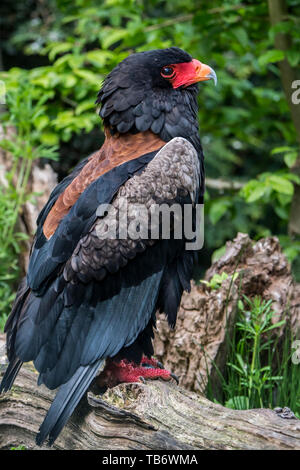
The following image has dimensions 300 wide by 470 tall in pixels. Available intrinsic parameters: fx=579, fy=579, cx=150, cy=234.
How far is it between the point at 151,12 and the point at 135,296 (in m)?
5.02

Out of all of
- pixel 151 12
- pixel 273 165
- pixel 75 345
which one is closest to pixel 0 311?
pixel 75 345

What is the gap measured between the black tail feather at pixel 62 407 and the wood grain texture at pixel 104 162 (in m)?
0.70

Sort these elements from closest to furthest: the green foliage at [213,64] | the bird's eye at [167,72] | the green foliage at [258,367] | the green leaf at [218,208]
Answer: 1. the bird's eye at [167,72]
2. the green foliage at [258,367]
3. the green foliage at [213,64]
4. the green leaf at [218,208]

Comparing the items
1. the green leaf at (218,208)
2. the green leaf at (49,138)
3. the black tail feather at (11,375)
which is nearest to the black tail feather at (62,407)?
the black tail feather at (11,375)

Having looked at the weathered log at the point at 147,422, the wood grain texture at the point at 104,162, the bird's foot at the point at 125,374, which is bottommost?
the weathered log at the point at 147,422

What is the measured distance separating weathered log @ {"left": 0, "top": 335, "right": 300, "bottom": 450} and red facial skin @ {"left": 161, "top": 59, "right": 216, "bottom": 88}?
1.47m

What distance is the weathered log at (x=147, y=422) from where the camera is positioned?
2213mm

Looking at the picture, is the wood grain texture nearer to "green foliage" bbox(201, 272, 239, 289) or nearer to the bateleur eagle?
the bateleur eagle

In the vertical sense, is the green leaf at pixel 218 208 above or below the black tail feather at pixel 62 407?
above

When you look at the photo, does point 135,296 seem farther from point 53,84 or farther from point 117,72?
point 53,84

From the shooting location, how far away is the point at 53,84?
430cm

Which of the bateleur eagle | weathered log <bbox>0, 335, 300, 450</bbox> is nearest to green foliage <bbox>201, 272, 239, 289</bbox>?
the bateleur eagle

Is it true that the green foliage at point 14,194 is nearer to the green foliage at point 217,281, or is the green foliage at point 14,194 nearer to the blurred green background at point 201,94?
the blurred green background at point 201,94

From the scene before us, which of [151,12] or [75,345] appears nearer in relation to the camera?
[75,345]
